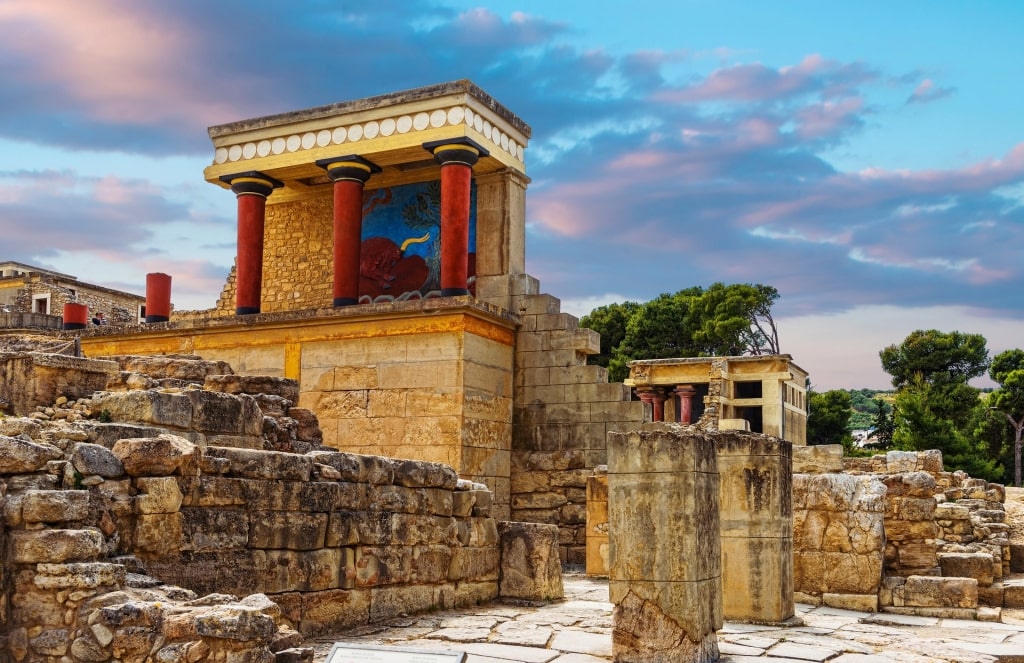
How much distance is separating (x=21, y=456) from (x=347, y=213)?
10590 mm

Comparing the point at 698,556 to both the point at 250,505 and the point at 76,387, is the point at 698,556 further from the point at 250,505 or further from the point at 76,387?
the point at 76,387

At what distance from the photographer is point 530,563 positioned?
31.1ft

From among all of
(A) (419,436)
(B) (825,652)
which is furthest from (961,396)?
(B) (825,652)

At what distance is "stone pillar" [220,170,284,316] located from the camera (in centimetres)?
1675

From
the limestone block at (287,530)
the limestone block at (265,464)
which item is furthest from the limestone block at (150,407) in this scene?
the limestone block at (287,530)

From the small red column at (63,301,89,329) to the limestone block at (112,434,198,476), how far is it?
13.7m

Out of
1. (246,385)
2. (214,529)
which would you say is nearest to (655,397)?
(246,385)

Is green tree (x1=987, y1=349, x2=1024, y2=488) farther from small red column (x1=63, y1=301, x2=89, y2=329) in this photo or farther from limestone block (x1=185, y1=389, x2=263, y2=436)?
limestone block (x1=185, y1=389, x2=263, y2=436)

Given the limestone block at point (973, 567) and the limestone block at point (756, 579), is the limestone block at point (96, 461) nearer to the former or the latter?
the limestone block at point (756, 579)

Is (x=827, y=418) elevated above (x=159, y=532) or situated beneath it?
elevated above

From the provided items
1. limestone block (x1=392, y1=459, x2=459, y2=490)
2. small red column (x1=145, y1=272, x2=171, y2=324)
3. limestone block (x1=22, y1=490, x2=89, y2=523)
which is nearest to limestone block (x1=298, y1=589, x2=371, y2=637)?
limestone block (x1=392, y1=459, x2=459, y2=490)

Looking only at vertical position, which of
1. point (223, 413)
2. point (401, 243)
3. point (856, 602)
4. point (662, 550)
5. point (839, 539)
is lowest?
point (856, 602)

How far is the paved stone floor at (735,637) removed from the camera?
6.62 meters

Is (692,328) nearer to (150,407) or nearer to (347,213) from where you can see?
(347,213)
